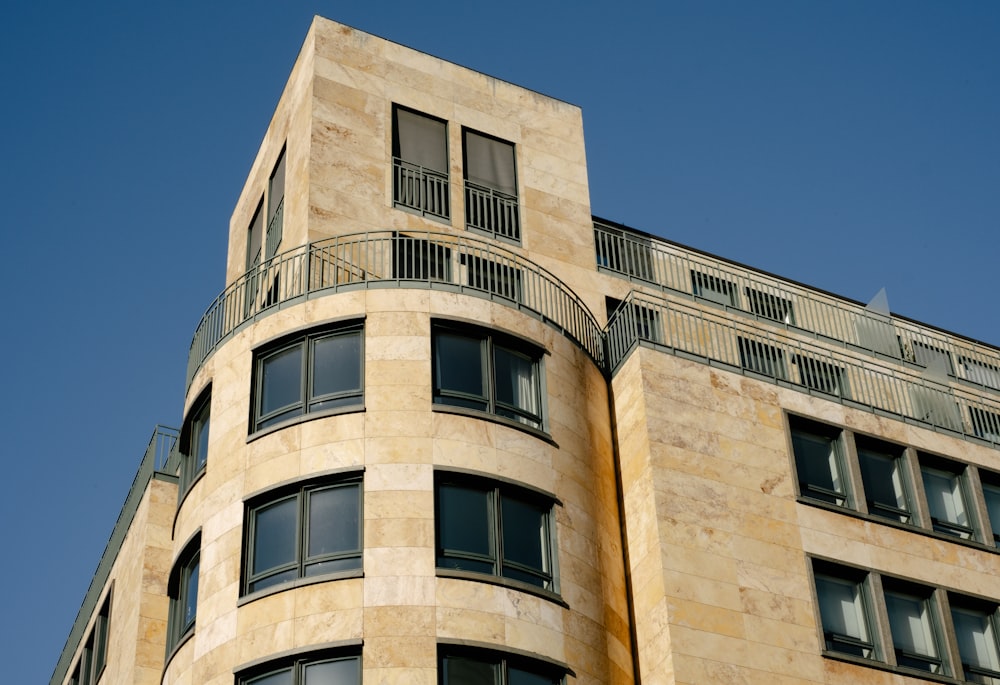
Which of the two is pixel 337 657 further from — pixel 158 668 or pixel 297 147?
pixel 297 147

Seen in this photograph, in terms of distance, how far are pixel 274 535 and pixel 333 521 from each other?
1.38m

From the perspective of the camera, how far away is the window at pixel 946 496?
128 ft

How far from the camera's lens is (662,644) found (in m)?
32.9

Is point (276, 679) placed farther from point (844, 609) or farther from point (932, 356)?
point (932, 356)

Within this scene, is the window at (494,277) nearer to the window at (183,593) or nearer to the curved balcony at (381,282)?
the curved balcony at (381,282)

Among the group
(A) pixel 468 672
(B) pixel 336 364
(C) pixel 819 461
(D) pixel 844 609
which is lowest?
(A) pixel 468 672

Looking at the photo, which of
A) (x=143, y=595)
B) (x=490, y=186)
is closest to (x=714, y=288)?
(x=490, y=186)

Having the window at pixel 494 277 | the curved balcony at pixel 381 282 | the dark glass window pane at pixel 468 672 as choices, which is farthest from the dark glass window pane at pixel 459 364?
the dark glass window pane at pixel 468 672

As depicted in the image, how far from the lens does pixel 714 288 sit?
4875 cm

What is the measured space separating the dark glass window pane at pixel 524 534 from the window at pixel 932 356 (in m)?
22.1

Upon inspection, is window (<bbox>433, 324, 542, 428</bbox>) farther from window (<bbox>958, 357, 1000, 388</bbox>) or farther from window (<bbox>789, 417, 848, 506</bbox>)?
window (<bbox>958, 357, 1000, 388</bbox>)

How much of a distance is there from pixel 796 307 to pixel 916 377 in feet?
20.5

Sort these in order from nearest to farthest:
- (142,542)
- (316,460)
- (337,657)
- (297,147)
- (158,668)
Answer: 1. (337,657)
2. (316,460)
3. (158,668)
4. (142,542)
5. (297,147)

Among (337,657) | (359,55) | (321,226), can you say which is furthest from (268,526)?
(359,55)
